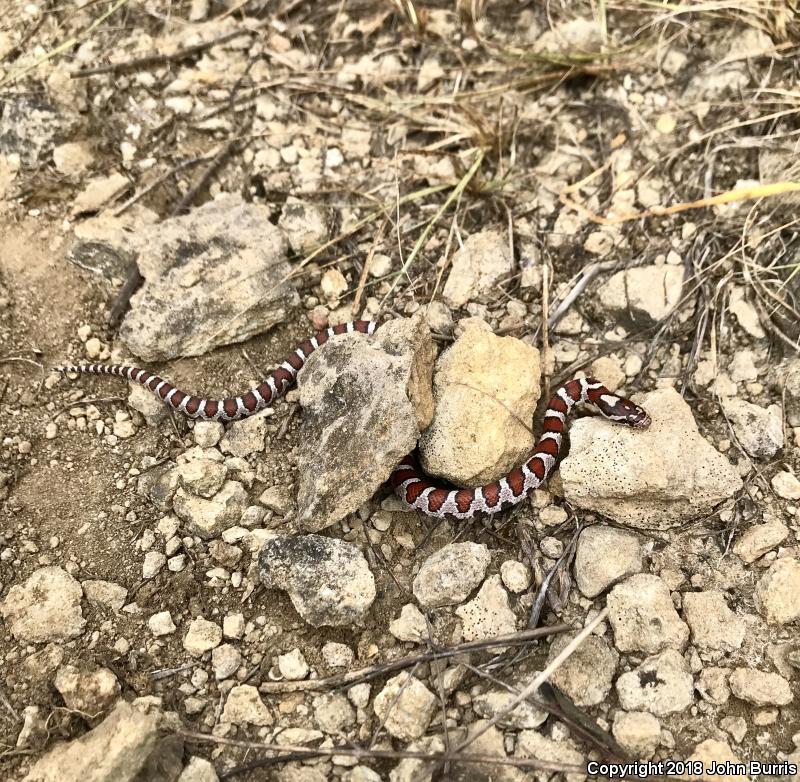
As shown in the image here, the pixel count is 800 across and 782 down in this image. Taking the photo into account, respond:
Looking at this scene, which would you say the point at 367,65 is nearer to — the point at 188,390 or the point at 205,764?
the point at 188,390

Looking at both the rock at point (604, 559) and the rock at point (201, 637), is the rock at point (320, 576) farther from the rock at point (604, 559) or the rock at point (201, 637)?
the rock at point (604, 559)

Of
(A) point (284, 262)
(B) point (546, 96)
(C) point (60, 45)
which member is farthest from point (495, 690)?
(C) point (60, 45)

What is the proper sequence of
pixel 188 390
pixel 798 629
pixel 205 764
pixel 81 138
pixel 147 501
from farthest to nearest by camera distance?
pixel 81 138
pixel 188 390
pixel 147 501
pixel 798 629
pixel 205 764

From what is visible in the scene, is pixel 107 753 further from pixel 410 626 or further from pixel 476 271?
pixel 476 271

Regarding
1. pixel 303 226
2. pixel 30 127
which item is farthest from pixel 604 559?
pixel 30 127

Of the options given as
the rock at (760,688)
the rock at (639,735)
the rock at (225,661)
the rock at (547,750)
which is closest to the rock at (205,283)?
the rock at (225,661)
